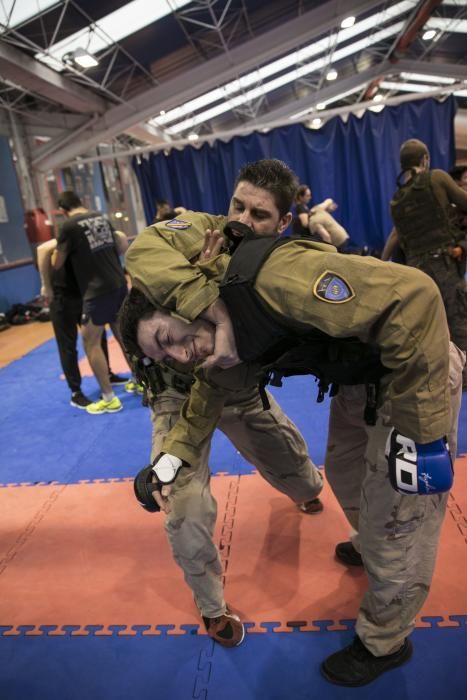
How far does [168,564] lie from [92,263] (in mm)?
2730

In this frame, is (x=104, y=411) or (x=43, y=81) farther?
(x=43, y=81)

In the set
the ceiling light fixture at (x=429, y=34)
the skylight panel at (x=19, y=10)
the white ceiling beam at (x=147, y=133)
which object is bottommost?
the white ceiling beam at (x=147, y=133)

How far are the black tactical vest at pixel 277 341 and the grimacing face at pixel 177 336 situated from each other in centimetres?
10

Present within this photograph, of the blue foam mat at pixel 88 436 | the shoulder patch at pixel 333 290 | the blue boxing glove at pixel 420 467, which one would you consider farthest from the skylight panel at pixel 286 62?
the blue boxing glove at pixel 420 467

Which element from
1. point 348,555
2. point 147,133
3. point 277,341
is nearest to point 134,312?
point 277,341

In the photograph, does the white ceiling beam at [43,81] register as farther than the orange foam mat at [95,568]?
Yes

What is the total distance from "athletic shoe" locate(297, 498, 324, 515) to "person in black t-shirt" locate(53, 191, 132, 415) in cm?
257

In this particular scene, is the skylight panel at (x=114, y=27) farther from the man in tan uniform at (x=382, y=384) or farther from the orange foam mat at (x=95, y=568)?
the man in tan uniform at (x=382, y=384)

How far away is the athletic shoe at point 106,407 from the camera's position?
Answer: 454cm

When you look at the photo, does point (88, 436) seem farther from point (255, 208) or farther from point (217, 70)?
point (217, 70)

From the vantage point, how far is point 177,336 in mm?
1339

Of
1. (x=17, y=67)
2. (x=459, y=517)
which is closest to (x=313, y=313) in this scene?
(x=459, y=517)

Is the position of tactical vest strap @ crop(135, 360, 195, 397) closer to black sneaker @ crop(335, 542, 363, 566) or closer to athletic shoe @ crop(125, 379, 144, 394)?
black sneaker @ crop(335, 542, 363, 566)

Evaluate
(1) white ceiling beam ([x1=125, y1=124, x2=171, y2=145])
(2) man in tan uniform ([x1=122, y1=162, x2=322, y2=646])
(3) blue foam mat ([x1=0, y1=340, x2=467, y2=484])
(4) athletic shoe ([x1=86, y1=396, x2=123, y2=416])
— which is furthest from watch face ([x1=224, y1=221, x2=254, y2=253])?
(1) white ceiling beam ([x1=125, y1=124, x2=171, y2=145])
